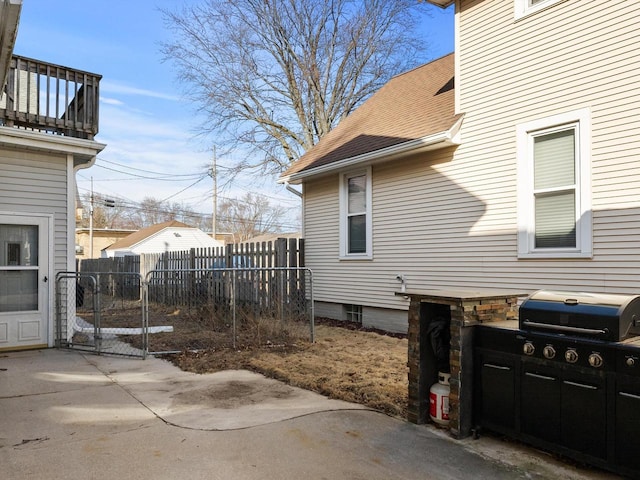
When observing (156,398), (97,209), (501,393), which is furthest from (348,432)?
(97,209)

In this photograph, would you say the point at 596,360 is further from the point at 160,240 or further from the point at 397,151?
the point at 160,240

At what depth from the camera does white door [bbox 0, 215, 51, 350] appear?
7.27 metres

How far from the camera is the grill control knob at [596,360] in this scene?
2.91 meters

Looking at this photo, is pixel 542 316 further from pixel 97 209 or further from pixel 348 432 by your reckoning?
pixel 97 209

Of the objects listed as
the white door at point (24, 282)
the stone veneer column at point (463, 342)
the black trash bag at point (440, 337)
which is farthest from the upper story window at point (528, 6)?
the white door at point (24, 282)

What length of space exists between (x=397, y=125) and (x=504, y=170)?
285 cm

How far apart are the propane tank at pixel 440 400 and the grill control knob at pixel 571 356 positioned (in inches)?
40.6

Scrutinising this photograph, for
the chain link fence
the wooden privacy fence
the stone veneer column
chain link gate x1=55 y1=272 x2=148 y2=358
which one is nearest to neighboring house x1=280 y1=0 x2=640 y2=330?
the wooden privacy fence

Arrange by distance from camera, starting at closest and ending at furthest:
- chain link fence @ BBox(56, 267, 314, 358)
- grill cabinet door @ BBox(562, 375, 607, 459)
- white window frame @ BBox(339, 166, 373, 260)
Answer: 1. grill cabinet door @ BBox(562, 375, 607, 459)
2. chain link fence @ BBox(56, 267, 314, 358)
3. white window frame @ BBox(339, 166, 373, 260)

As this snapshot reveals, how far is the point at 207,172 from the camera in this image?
35.4m

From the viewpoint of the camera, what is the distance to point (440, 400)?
391cm

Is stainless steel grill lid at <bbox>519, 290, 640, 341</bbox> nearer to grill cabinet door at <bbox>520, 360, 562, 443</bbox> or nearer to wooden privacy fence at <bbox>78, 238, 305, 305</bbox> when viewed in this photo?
grill cabinet door at <bbox>520, 360, 562, 443</bbox>

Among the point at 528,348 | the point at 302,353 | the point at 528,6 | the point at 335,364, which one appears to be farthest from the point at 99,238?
the point at 528,348

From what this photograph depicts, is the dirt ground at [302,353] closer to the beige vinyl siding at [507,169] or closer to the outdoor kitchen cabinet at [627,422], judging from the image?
the beige vinyl siding at [507,169]
